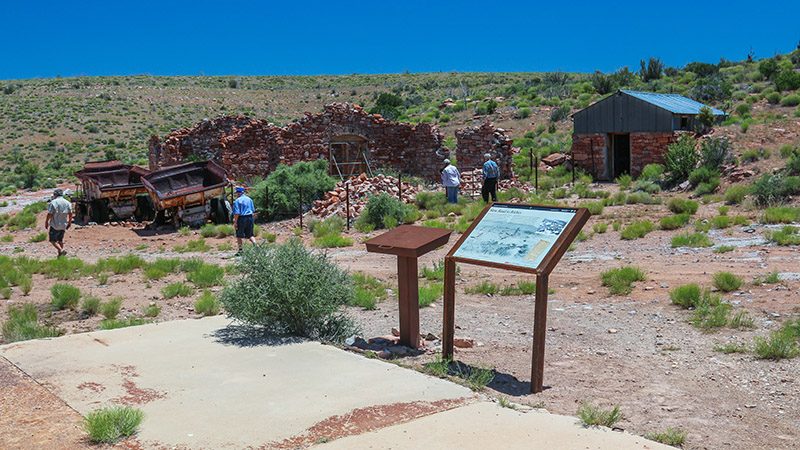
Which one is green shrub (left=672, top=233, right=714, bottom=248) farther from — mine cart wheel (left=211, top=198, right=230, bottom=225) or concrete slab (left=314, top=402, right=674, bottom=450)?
mine cart wheel (left=211, top=198, right=230, bottom=225)

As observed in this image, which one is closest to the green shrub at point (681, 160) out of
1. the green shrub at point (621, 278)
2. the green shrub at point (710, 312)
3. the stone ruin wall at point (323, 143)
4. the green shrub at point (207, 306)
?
the stone ruin wall at point (323, 143)

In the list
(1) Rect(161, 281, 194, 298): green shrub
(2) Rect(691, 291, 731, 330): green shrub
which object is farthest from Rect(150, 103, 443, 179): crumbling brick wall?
(2) Rect(691, 291, 731, 330): green shrub

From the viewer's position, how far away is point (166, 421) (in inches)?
230

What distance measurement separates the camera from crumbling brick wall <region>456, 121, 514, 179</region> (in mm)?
27266

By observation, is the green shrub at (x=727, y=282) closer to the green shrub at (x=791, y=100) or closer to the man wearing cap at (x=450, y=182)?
the man wearing cap at (x=450, y=182)

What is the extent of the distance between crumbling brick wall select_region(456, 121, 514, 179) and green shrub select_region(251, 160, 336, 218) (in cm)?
565

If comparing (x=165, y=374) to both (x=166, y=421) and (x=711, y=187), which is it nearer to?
(x=166, y=421)

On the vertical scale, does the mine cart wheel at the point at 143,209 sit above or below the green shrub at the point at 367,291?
above

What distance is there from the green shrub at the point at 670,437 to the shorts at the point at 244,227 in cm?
1137

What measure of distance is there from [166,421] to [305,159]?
22.4m

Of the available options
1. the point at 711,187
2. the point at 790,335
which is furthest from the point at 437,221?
the point at 790,335

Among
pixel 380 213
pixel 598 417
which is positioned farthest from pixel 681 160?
pixel 598 417

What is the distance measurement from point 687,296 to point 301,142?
1964 centimetres

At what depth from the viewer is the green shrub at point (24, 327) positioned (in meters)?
9.13
